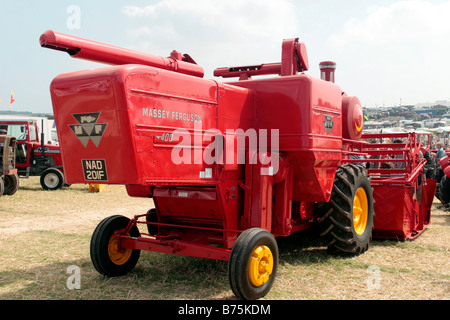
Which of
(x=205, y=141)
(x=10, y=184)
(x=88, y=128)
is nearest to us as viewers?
(x=88, y=128)

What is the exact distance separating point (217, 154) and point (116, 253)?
5.77 feet

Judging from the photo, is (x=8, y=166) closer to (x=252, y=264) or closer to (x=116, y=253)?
(x=116, y=253)

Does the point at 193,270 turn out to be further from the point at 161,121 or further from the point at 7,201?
the point at 7,201

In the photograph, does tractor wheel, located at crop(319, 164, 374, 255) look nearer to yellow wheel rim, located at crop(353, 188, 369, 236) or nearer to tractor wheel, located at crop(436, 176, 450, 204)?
yellow wheel rim, located at crop(353, 188, 369, 236)

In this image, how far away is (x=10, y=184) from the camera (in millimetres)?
13289

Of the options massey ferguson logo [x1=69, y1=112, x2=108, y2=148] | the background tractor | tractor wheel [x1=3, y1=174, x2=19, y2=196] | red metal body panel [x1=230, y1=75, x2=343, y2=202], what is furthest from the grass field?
tractor wheel [x1=3, y1=174, x2=19, y2=196]

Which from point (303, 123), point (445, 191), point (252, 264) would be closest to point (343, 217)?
point (303, 123)

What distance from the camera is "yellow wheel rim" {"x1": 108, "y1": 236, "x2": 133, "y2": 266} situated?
512cm

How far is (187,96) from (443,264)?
3925 mm

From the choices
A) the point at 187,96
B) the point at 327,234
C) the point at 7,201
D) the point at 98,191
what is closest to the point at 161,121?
the point at 187,96

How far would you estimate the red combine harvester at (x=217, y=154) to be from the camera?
12.8 ft

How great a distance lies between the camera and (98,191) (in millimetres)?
13953

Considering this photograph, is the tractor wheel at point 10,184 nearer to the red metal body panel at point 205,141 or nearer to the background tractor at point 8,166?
the background tractor at point 8,166

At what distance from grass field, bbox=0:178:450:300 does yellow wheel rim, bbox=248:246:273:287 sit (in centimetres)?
27
